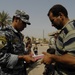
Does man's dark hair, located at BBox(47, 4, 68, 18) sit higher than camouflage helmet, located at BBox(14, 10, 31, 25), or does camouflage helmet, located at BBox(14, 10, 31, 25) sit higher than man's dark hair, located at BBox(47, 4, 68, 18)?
man's dark hair, located at BBox(47, 4, 68, 18)

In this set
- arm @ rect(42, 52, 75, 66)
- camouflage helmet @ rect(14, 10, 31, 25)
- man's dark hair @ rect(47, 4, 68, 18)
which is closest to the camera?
arm @ rect(42, 52, 75, 66)

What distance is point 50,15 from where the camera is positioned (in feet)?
11.5

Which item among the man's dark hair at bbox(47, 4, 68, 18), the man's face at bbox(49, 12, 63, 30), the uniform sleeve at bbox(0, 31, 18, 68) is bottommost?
the uniform sleeve at bbox(0, 31, 18, 68)

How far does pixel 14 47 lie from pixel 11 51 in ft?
0.27

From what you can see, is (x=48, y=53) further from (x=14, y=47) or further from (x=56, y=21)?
(x=14, y=47)

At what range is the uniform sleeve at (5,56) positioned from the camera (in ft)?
12.4

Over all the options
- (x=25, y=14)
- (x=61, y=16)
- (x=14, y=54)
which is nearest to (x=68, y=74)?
(x=61, y=16)

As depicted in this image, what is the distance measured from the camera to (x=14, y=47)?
13.3 feet

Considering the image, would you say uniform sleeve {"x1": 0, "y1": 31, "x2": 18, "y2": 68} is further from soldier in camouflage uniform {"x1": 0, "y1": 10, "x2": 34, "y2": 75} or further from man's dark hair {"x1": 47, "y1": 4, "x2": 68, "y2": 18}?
man's dark hair {"x1": 47, "y1": 4, "x2": 68, "y2": 18}

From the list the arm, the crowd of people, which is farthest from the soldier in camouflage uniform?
the arm

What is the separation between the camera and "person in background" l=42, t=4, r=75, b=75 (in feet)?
10.1

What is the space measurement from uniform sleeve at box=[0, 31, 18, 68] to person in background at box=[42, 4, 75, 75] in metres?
0.71

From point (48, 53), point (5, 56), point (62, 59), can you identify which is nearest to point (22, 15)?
point (5, 56)

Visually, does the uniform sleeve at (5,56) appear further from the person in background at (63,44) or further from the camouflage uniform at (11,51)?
the person in background at (63,44)
